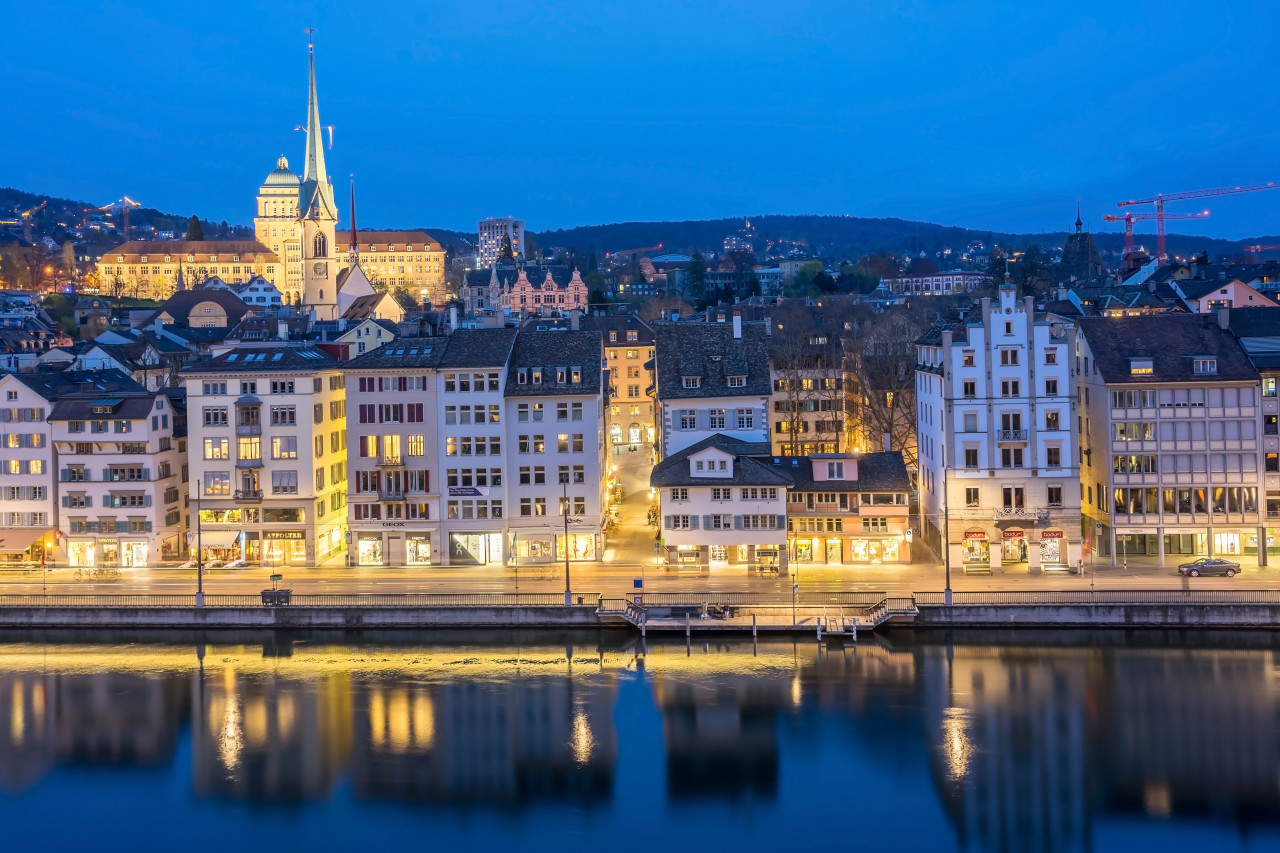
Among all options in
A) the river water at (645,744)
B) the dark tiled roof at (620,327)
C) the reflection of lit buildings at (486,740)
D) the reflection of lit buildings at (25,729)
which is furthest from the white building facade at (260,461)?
the dark tiled roof at (620,327)

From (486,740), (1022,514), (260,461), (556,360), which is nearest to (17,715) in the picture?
(486,740)

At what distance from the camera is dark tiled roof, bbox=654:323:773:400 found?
65125mm

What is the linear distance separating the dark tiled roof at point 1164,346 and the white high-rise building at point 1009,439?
2.50 meters

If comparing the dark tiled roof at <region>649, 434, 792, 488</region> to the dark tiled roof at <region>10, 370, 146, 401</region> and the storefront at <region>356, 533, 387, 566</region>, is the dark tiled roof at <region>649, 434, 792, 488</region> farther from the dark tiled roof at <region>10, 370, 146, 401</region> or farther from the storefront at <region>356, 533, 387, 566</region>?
the dark tiled roof at <region>10, 370, 146, 401</region>

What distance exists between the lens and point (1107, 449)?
59.4 m

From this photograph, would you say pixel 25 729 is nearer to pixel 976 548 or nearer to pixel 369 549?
pixel 369 549

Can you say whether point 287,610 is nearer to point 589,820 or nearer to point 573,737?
point 573,737

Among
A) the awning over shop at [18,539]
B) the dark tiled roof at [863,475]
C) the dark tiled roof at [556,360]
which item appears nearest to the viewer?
the dark tiled roof at [863,475]

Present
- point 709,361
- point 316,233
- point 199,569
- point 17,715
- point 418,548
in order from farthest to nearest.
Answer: point 316,233 < point 709,361 < point 418,548 < point 199,569 < point 17,715

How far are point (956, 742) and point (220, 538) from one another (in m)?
36.9

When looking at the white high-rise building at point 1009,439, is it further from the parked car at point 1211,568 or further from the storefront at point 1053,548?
the parked car at point 1211,568

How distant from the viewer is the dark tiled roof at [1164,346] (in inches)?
2329

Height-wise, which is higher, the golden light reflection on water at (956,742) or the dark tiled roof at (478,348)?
the dark tiled roof at (478,348)

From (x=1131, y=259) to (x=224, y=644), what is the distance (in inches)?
5528
